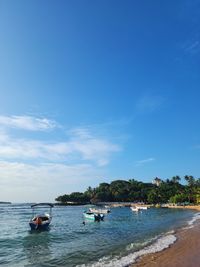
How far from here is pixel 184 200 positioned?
159500 mm

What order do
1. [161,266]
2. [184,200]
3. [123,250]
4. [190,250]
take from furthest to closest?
[184,200] < [123,250] < [190,250] < [161,266]

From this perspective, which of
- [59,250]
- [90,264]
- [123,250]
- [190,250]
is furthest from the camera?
[59,250]

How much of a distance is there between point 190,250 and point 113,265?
7.66m

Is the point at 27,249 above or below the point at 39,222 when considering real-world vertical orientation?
below

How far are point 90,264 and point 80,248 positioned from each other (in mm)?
9761

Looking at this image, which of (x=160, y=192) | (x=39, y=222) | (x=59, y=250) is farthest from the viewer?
(x=160, y=192)

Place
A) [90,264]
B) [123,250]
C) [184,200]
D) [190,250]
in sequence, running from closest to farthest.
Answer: [90,264] → [190,250] → [123,250] → [184,200]

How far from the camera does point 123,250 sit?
2986 centimetres

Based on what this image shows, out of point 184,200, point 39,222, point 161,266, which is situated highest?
point 184,200

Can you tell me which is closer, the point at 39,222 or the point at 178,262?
the point at 178,262

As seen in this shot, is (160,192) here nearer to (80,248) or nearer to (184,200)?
(184,200)

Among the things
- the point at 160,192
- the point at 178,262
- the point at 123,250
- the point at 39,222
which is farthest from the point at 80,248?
the point at 160,192

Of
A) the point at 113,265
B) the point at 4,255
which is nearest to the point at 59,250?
the point at 4,255

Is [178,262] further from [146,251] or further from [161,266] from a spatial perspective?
[146,251]
